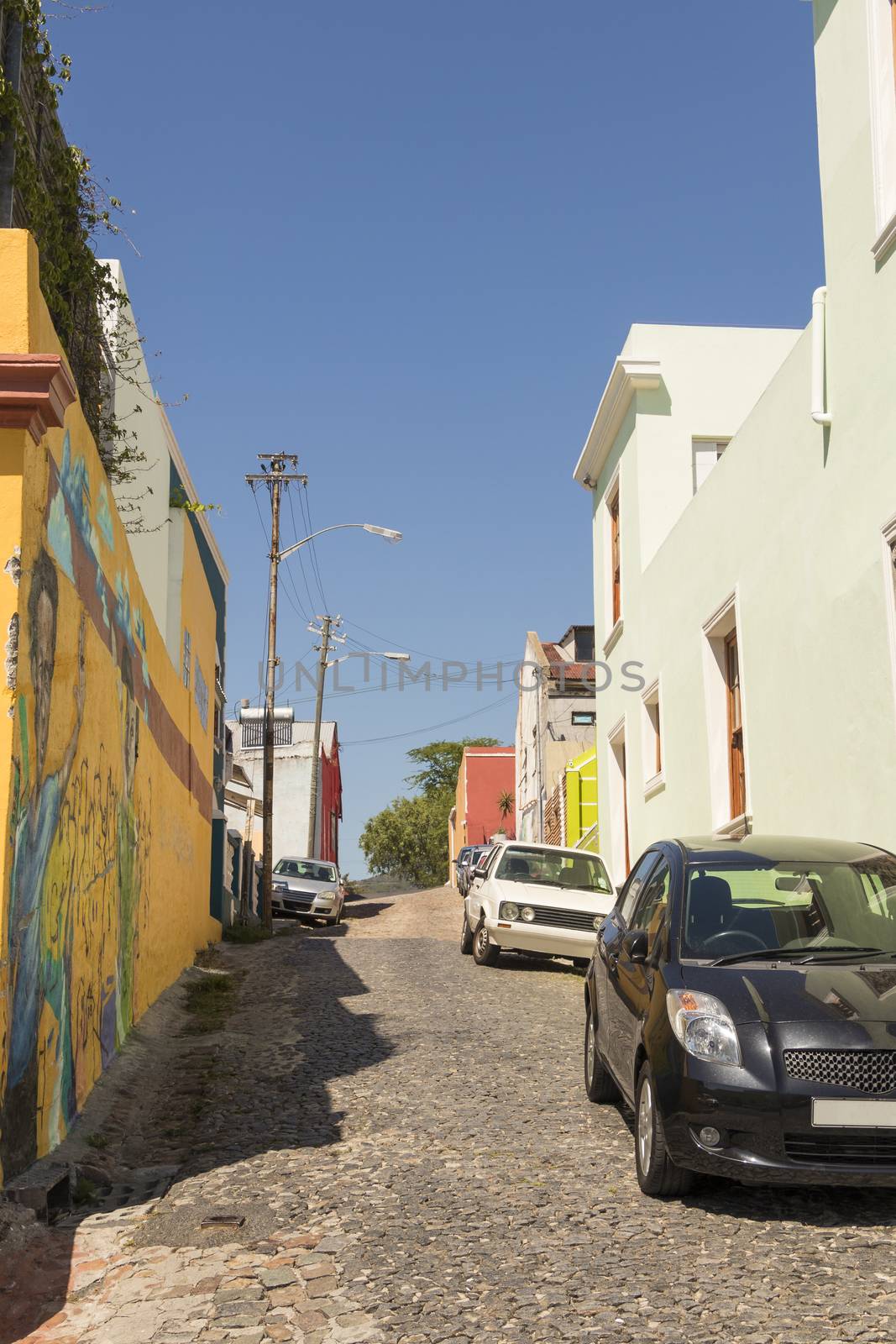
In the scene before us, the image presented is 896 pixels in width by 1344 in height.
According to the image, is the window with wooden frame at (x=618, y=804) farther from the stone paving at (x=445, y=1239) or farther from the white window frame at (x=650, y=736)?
the stone paving at (x=445, y=1239)

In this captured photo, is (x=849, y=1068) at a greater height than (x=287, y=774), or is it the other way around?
(x=287, y=774)

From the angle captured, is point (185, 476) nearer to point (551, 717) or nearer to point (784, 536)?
point (784, 536)

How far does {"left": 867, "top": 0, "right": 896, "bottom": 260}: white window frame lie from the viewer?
936cm

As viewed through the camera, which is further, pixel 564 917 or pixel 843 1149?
pixel 564 917

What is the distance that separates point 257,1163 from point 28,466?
3.64 metres

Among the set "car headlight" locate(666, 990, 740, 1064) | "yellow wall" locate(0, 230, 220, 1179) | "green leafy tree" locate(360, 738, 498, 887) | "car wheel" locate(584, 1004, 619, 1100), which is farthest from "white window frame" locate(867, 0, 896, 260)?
"green leafy tree" locate(360, 738, 498, 887)

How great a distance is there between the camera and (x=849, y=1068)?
5387 millimetres

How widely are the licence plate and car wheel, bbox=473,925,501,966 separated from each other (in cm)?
1074

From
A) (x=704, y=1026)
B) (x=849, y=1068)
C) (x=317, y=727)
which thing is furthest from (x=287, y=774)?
(x=849, y=1068)

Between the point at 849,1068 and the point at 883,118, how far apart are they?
7.33m

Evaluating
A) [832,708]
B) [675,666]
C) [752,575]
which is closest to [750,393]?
[675,666]

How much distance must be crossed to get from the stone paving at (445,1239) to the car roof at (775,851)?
1591 millimetres

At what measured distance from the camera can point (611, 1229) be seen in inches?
214

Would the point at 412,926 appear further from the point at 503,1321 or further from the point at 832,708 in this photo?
the point at 503,1321
